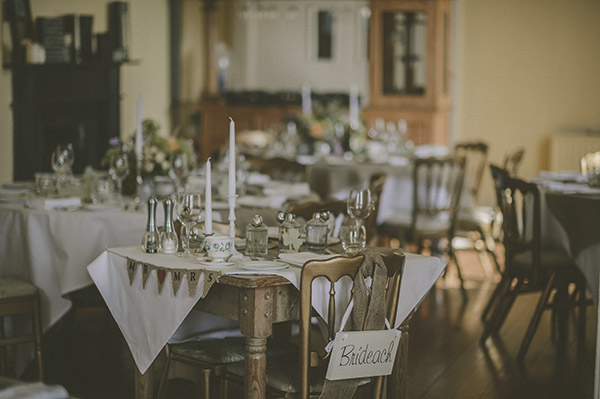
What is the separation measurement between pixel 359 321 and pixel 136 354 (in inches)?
33.5

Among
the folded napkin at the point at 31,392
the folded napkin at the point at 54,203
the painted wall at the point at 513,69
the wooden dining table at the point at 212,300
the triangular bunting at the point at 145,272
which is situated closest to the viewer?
the folded napkin at the point at 31,392

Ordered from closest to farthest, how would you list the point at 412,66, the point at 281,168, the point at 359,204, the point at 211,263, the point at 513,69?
the point at 211,263 → the point at 359,204 → the point at 281,168 → the point at 412,66 → the point at 513,69

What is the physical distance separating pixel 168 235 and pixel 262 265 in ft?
1.55

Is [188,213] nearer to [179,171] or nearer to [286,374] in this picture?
[286,374]

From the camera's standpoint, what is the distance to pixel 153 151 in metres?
4.35

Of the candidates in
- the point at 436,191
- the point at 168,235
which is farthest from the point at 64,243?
the point at 436,191

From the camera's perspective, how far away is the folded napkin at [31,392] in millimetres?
1672

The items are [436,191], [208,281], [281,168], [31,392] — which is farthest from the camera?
[436,191]

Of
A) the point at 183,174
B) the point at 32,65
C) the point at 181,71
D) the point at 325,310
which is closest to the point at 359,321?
the point at 325,310

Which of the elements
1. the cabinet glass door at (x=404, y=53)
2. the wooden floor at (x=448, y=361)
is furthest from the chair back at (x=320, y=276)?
the cabinet glass door at (x=404, y=53)

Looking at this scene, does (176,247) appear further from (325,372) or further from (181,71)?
(181,71)

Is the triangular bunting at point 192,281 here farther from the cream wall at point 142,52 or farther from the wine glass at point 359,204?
Result: the cream wall at point 142,52

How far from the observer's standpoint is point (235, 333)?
→ 10.2 ft

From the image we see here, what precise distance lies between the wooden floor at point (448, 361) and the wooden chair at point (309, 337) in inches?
39.4
